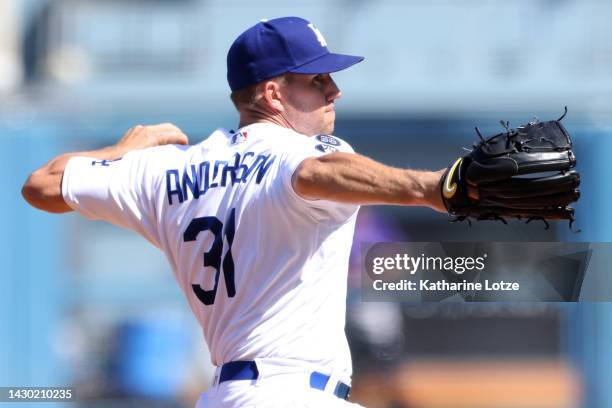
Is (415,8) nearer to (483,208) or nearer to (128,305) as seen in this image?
(128,305)

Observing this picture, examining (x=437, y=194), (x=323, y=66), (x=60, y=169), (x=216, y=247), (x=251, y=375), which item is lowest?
(x=251, y=375)

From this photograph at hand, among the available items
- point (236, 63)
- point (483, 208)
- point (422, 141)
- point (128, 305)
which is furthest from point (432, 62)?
point (483, 208)

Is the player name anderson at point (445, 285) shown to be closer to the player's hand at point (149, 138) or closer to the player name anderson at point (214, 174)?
the player's hand at point (149, 138)

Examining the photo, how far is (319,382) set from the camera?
2.53 meters

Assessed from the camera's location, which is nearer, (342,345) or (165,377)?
(342,345)

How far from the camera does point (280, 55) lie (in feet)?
9.11

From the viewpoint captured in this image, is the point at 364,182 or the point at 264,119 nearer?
the point at 364,182

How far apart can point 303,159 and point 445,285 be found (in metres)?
1.91

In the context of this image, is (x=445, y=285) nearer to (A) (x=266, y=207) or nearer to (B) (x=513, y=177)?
(A) (x=266, y=207)

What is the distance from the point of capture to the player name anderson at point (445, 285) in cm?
424

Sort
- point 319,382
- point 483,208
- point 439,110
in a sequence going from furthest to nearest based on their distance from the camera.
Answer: point 439,110, point 319,382, point 483,208

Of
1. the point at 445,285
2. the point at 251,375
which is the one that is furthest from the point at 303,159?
the point at 445,285

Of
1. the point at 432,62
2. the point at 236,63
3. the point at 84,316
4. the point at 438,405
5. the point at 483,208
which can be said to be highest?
the point at 432,62

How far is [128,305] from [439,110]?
2.38m
